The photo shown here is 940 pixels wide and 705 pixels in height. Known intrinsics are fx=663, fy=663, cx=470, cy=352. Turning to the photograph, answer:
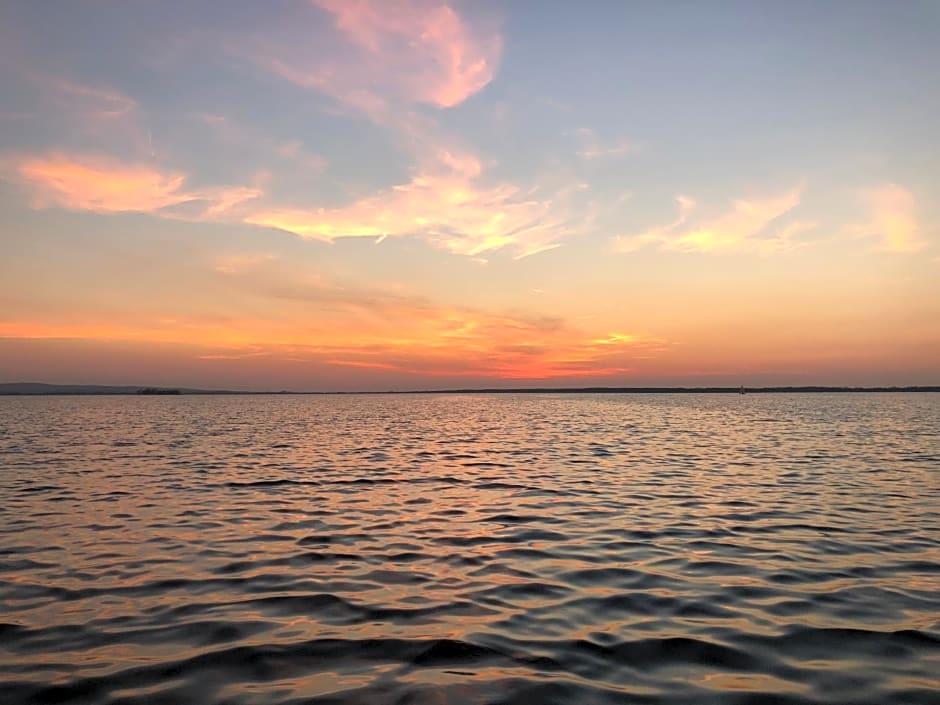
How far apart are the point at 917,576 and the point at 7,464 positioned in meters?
33.7

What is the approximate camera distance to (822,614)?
9.55 m

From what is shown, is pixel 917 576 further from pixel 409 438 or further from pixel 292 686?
pixel 409 438

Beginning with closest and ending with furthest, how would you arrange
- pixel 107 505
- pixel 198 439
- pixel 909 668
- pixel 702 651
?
pixel 909 668, pixel 702 651, pixel 107 505, pixel 198 439

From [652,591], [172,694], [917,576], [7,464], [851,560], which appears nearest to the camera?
[172,694]

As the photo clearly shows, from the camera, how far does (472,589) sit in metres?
11.0

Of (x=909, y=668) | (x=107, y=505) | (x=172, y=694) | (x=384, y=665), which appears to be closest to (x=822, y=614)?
(x=909, y=668)

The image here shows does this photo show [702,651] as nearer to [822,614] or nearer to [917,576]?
[822,614]

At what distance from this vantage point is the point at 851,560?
41.6 ft

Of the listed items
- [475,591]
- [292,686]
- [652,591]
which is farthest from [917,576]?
[292,686]

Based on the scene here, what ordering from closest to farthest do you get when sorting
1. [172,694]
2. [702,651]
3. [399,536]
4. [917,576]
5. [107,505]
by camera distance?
[172,694] < [702,651] < [917,576] < [399,536] < [107,505]

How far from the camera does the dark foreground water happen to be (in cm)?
732

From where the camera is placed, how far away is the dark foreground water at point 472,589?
7.32 metres

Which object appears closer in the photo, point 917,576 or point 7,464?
point 917,576

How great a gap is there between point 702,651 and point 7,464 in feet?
105
